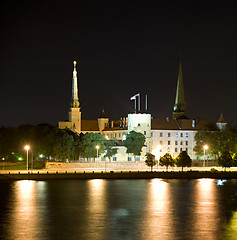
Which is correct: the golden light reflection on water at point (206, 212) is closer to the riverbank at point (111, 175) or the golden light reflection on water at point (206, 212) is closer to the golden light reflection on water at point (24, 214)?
the riverbank at point (111, 175)

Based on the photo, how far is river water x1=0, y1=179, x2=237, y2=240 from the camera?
40.0m

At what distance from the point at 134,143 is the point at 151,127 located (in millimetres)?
17733

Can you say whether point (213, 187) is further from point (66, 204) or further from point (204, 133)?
point (204, 133)

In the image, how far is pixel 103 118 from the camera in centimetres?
16300

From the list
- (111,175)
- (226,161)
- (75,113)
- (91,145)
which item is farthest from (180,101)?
(111,175)

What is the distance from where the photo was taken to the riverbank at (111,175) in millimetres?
79250

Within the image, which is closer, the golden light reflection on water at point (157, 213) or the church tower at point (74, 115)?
the golden light reflection on water at point (157, 213)

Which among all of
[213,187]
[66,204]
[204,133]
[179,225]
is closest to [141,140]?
[204,133]

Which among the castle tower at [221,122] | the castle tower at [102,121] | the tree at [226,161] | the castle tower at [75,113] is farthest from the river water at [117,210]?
the castle tower at [102,121]

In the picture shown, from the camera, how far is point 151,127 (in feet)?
453

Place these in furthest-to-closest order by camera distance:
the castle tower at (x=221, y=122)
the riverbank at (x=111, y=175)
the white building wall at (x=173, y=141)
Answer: the castle tower at (x=221, y=122) → the white building wall at (x=173, y=141) → the riverbank at (x=111, y=175)

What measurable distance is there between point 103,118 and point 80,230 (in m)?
122

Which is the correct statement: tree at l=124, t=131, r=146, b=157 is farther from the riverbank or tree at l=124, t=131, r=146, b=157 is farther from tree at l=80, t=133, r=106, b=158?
the riverbank

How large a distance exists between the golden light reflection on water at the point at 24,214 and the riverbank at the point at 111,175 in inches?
372
